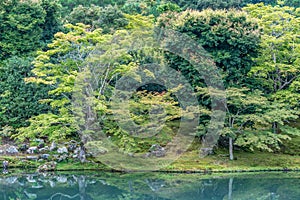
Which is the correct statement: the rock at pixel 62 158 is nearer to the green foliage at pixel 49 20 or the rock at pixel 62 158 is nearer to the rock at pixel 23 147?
the rock at pixel 23 147

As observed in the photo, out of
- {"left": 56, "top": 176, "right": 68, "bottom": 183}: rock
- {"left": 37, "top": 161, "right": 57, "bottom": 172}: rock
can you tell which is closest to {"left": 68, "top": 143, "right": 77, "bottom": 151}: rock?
{"left": 37, "top": 161, "right": 57, "bottom": 172}: rock

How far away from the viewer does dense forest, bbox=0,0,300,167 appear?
1697cm

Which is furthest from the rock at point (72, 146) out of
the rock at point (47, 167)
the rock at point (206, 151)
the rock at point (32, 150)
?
the rock at point (206, 151)

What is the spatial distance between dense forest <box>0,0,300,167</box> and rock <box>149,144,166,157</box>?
16 cm

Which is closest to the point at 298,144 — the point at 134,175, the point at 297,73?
the point at 297,73

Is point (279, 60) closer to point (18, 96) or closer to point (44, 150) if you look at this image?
point (44, 150)

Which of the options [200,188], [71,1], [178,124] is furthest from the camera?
[71,1]

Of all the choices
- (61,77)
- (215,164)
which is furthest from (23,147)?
(215,164)

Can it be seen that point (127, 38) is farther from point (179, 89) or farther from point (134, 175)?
point (134, 175)

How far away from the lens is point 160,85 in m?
20.1

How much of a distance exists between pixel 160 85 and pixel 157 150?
354 cm

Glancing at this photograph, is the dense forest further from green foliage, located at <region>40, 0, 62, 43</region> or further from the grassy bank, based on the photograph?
green foliage, located at <region>40, 0, 62, 43</region>

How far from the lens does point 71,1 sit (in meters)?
29.2

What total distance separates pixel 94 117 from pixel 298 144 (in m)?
8.72
